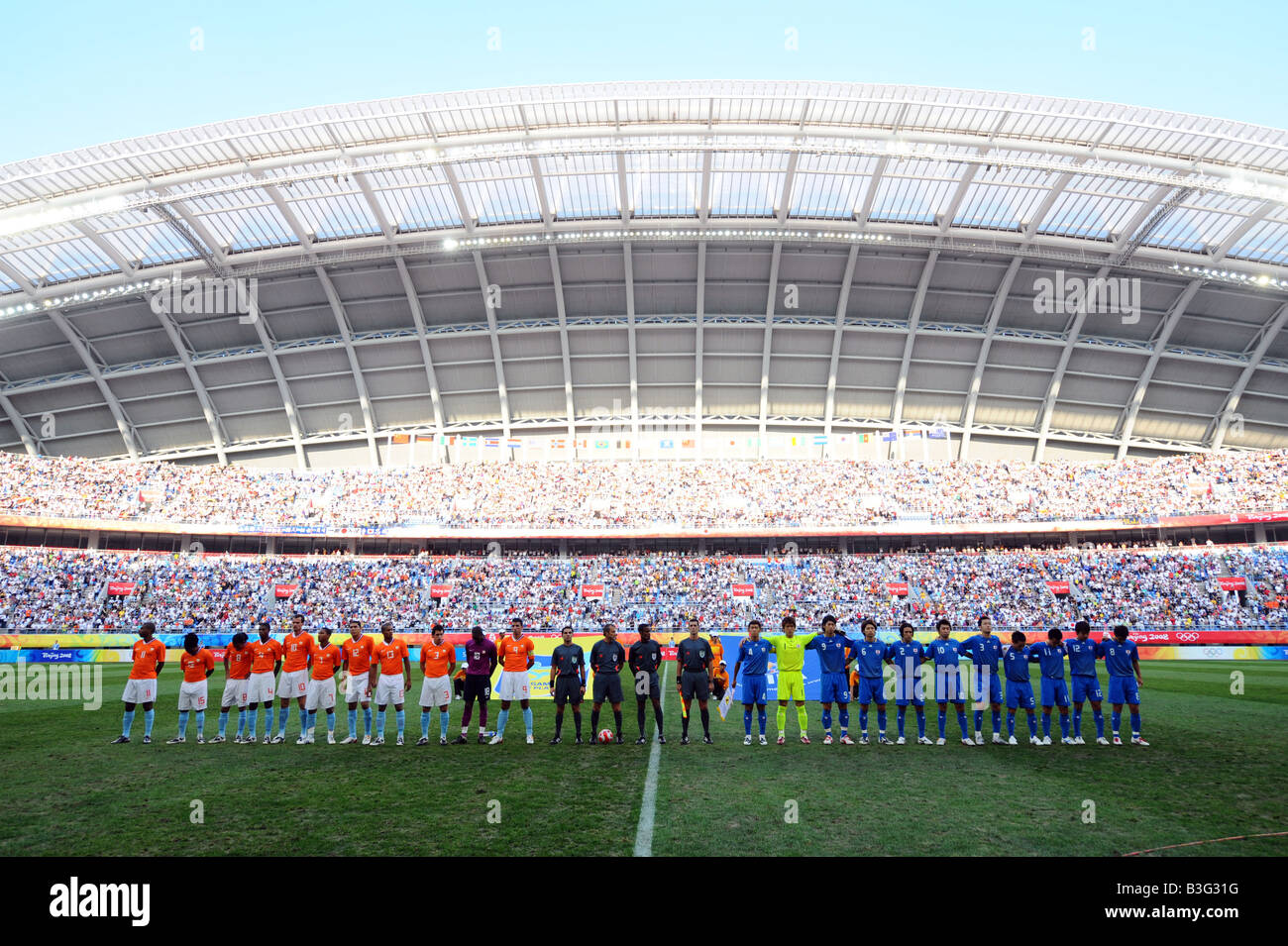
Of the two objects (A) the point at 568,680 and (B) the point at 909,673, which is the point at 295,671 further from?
(B) the point at 909,673

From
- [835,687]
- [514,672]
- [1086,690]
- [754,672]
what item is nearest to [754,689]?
[754,672]

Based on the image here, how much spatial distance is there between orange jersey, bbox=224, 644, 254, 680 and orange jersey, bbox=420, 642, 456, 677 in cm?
285

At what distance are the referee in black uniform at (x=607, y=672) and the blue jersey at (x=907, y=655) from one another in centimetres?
420

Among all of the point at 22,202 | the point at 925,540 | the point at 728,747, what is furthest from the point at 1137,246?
the point at 22,202

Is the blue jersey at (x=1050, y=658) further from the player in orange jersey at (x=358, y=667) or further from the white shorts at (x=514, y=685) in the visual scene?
the player in orange jersey at (x=358, y=667)

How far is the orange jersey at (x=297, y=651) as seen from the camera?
11.2 metres

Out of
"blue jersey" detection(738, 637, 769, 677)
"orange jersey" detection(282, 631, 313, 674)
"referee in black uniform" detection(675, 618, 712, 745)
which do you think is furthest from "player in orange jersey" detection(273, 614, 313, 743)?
"blue jersey" detection(738, 637, 769, 677)

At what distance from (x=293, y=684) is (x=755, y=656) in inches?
287

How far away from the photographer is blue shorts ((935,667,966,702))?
11031 mm

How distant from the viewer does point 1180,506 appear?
136 ft

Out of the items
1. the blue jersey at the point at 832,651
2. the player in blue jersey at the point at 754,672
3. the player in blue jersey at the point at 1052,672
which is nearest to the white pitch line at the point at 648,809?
the player in blue jersey at the point at 754,672

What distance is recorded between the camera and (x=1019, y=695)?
1076cm
